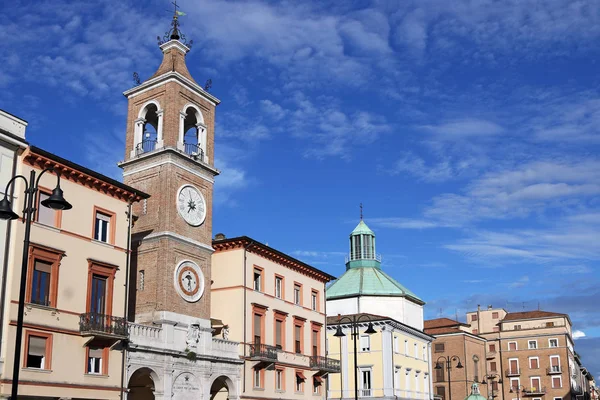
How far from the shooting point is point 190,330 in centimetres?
3838

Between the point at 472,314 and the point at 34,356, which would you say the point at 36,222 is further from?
the point at 472,314

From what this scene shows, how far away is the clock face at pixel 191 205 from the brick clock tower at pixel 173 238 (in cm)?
6

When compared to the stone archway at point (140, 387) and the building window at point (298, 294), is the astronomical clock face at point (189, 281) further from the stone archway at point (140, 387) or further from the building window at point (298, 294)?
the building window at point (298, 294)

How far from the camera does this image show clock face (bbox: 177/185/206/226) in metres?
39.7

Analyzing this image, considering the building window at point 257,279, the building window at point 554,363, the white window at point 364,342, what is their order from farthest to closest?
the building window at point 554,363 < the white window at point 364,342 < the building window at point 257,279

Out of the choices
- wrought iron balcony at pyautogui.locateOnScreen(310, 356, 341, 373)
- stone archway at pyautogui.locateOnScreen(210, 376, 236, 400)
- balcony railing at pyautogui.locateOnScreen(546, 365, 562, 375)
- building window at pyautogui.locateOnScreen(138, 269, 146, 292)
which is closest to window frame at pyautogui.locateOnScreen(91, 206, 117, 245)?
building window at pyautogui.locateOnScreen(138, 269, 146, 292)

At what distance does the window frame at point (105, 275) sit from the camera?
3234 cm

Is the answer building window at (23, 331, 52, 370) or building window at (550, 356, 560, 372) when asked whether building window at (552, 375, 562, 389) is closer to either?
building window at (550, 356, 560, 372)

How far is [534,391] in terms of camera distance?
323 ft

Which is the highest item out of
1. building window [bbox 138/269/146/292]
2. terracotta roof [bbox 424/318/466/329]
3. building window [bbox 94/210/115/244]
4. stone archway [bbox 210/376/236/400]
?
terracotta roof [bbox 424/318/466/329]

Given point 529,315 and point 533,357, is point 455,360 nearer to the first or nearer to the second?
point 533,357

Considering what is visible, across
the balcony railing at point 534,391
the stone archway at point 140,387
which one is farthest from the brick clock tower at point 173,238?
the balcony railing at point 534,391

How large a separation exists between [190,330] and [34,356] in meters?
10.5

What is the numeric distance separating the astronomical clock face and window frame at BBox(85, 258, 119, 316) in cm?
491
